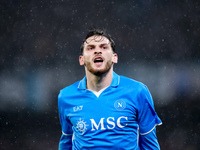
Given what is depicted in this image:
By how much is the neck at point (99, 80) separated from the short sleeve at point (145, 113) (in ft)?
1.11

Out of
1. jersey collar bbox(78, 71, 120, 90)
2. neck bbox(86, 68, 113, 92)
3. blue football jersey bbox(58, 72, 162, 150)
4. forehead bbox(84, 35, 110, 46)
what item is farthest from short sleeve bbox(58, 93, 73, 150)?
forehead bbox(84, 35, 110, 46)

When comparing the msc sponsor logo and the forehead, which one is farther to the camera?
the forehead

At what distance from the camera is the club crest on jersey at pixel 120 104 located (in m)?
2.87

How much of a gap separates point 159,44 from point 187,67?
287 centimetres

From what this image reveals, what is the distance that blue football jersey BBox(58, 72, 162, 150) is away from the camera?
2793 mm

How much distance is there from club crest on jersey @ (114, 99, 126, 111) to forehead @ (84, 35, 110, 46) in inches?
22.4

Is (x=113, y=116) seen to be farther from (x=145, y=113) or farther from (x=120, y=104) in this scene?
(x=145, y=113)

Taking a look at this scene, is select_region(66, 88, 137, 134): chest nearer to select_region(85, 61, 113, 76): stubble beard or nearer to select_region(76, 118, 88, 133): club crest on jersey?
select_region(76, 118, 88, 133): club crest on jersey

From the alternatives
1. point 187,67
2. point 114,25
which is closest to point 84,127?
point 114,25

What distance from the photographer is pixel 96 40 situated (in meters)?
2.96

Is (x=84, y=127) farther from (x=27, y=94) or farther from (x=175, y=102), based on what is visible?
(x=175, y=102)

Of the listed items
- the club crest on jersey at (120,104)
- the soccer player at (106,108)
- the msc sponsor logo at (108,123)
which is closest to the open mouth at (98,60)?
the soccer player at (106,108)

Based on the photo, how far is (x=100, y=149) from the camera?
2.77m

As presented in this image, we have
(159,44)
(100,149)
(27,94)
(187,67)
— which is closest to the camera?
(100,149)
